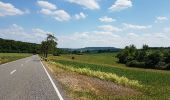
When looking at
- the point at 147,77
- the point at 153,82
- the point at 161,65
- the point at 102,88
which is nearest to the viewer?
the point at 102,88

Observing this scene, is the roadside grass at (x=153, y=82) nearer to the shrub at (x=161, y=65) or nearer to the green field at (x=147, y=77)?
the green field at (x=147, y=77)

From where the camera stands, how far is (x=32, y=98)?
10672mm

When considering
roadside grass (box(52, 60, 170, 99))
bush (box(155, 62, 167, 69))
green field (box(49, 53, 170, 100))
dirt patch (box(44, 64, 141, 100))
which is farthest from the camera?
bush (box(155, 62, 167, 69))

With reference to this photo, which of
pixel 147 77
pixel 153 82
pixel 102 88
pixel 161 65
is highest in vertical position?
pixel 102 88

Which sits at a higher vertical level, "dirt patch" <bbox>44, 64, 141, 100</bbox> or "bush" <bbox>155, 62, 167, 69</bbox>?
"dirt patch" <bbox>44, 64, 141, 100</bbox>

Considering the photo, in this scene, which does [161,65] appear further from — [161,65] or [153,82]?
[153,82]

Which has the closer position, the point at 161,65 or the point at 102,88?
the point at 102,88

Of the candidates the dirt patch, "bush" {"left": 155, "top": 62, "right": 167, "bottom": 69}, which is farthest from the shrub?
the dirt patch

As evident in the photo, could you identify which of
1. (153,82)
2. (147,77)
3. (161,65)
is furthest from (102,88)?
(161,65)

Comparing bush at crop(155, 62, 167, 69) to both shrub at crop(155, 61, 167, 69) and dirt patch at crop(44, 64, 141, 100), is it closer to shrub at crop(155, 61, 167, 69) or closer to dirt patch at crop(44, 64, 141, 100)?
shrub at crop(155, 61, 167, 69)

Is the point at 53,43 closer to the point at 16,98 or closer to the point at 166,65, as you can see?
the point at 166,65

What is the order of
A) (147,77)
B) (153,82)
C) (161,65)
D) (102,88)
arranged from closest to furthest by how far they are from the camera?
(102,88) < (153,82) < (147,77) < (161,65)

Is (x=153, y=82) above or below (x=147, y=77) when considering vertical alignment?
above

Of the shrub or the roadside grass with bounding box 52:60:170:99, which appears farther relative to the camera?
the shrub
